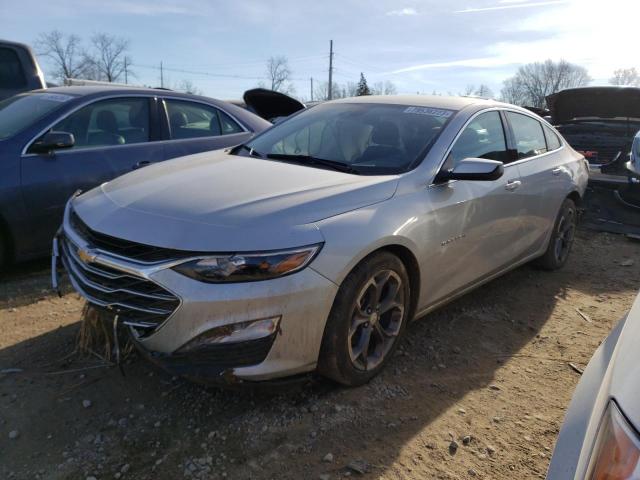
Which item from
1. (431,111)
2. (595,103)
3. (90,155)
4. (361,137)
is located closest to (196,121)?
(90,155)

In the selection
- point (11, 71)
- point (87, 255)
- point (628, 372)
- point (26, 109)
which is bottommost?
point (87, 255)

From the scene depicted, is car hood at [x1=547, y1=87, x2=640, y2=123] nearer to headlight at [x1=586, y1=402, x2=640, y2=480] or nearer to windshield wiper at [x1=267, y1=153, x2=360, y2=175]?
windshield wiper at [x1=267, y1=153, x2=360, y2=175]

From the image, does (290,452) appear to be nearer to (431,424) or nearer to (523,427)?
(431,424)

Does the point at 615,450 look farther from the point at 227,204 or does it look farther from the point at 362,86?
the point at 362,86

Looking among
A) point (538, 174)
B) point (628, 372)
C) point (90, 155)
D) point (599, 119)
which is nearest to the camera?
point (628, 372)

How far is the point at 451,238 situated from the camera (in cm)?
320

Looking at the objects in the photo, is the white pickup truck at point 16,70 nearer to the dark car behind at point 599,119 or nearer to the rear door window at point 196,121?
the rear door window at point 196,121

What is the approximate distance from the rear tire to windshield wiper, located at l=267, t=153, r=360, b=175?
2.48m

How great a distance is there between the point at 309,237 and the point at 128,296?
0.86 meters

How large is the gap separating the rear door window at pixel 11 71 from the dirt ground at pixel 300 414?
14.1 feet

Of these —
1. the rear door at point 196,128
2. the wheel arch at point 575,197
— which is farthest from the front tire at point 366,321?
the rear door at point 196,128

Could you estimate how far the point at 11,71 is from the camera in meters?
6.76

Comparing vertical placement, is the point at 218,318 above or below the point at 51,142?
below

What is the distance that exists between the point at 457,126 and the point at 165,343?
7.50ft
